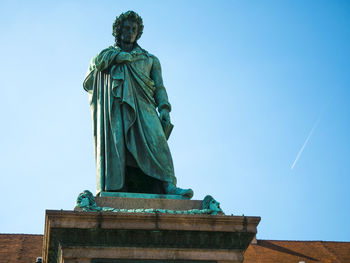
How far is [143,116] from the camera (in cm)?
1066

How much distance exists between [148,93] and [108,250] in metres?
3.79

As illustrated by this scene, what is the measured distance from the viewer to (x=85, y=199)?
8570mm

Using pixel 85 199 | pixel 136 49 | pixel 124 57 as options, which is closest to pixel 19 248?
pixel 136 49

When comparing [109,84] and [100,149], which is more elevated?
[109,84]

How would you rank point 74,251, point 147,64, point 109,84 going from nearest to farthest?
1. point 74,251
2. point 109,84
3. point 147,64

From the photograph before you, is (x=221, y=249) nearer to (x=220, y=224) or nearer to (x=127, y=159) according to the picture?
(x=220, y=224)

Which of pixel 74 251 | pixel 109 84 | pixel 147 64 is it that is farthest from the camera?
pixel 147 64

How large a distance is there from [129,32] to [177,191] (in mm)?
3828

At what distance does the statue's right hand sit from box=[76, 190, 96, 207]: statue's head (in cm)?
320

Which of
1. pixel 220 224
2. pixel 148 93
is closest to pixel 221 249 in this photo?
pixel 220 224

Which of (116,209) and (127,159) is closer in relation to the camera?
(116,209)

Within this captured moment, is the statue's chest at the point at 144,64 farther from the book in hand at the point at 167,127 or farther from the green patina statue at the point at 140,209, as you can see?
the green patina statue at the point at 140,209

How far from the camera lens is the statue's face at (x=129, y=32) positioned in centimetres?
1190

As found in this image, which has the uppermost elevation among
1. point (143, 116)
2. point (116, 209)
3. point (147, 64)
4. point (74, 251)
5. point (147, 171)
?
point (147, 64)
